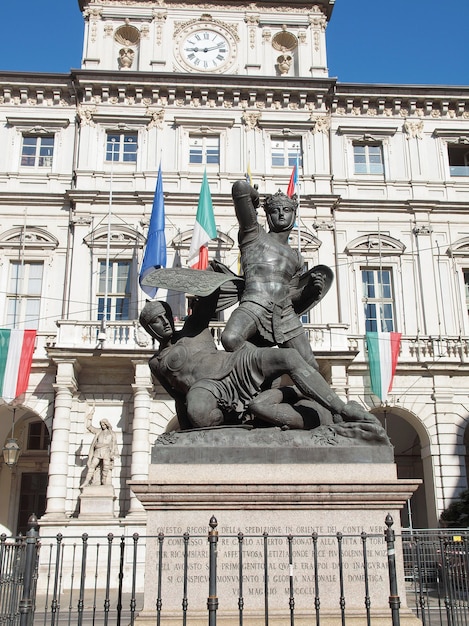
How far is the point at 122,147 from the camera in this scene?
2530 cm

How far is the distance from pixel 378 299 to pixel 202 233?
6.88 metres

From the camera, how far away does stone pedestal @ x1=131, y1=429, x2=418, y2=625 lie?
581 centimetres

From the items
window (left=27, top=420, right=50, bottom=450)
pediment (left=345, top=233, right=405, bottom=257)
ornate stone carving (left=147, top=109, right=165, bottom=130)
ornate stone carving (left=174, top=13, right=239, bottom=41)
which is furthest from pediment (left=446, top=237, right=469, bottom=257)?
window (left=27, top=420, right=50, bottom=450)

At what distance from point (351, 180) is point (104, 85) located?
9758 millimetres

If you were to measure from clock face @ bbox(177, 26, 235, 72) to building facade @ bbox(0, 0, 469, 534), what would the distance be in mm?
56

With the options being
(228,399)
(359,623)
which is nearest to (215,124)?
(228,399)

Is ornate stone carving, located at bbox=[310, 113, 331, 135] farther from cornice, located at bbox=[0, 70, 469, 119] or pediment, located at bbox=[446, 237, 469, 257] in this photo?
pediment, located at bbox=[446, 237, 469, 257]

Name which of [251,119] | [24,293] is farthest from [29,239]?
[251,119]

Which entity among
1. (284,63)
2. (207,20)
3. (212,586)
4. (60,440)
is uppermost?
(207,20)

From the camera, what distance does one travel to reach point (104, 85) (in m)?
25.2

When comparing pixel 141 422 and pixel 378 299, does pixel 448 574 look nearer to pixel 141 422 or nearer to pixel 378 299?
pixel 141 422

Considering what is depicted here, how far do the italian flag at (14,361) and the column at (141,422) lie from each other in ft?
11.0

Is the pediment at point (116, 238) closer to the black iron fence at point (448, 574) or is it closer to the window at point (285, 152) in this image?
the window at point (285, 152)

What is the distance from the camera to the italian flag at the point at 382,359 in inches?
851
